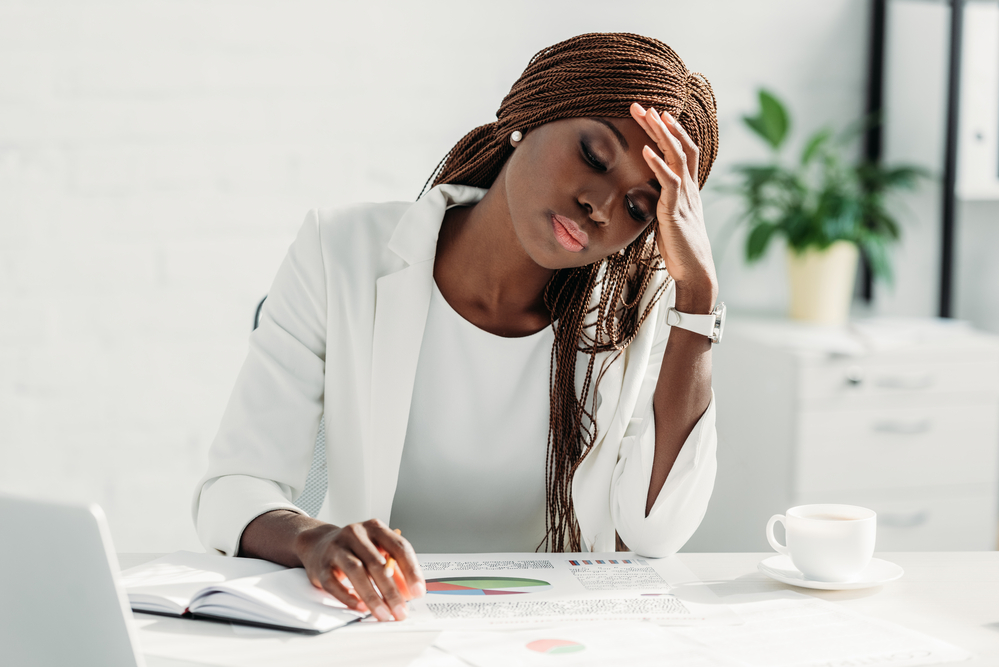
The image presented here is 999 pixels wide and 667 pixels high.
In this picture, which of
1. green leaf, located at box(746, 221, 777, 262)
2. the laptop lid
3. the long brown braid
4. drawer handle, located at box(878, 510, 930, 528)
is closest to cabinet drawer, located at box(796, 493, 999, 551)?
drawer handle, located at box(878, 510, 930, 528)

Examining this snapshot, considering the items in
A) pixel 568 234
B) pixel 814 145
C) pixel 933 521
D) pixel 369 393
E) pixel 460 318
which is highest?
pixel 814 145

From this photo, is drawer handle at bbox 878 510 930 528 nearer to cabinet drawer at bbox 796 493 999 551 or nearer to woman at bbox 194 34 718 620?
cabinet drawer at bbox 796 493 999 551

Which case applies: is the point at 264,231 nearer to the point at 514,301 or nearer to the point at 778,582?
the point at 514,301

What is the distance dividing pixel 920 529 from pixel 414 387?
60.3 inches

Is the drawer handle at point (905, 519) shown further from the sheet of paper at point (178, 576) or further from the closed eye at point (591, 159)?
the sheet of paper at point (178, 576)

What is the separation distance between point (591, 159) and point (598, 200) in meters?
0.05

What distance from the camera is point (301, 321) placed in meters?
1.21

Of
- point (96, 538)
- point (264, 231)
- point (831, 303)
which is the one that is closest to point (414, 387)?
point (96, 538)

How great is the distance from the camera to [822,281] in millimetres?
2348

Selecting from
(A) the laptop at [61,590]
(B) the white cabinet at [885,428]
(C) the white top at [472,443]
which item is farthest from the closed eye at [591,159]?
(B) the white cabinet at [885,428]

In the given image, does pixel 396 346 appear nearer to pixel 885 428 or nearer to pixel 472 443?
pixel 472 443

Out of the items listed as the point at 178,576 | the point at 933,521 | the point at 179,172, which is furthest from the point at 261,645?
the point at 933,521

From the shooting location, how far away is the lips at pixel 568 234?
1.11m

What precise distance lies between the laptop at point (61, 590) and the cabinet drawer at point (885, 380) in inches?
69.9
